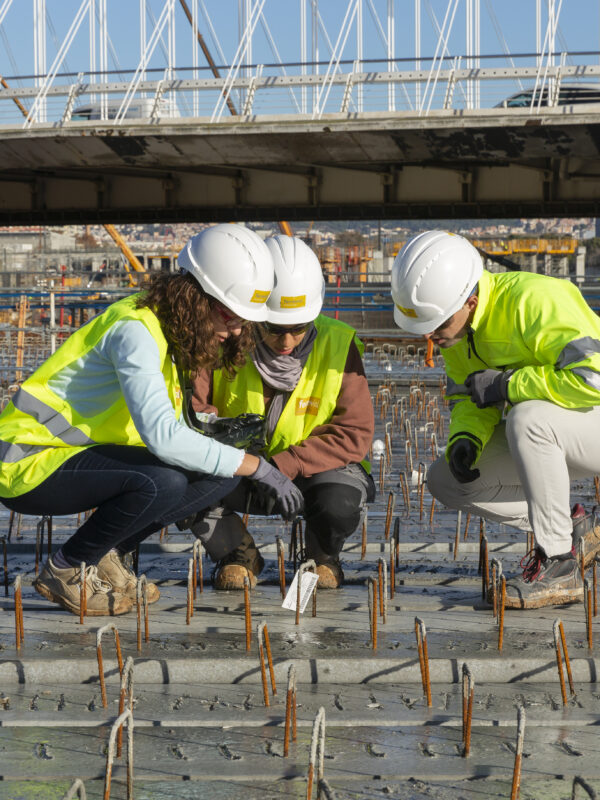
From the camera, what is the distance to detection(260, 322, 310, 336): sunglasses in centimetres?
456

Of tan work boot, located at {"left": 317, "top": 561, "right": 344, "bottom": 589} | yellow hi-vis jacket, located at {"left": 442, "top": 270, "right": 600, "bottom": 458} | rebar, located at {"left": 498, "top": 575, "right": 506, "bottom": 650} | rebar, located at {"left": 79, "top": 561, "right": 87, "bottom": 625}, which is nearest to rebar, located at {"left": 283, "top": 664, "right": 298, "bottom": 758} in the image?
rebar, located at {"left": 498, "top": 575, "right": 506, "bottom": 650}

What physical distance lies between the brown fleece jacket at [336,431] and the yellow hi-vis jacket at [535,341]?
40 centimetres

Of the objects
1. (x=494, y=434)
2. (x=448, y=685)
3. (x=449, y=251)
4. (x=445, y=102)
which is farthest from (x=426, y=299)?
(x=445, y=102)

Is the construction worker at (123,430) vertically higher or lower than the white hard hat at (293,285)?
lower

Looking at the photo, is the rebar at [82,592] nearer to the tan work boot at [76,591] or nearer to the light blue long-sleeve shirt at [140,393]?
the tan work boot at [76,591]

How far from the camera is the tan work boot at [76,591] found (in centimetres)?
430

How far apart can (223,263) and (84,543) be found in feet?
3.90

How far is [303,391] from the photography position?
15.7 feet

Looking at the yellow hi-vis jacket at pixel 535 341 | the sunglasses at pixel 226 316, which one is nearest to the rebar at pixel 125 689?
the sunglasses at pixel 226 316

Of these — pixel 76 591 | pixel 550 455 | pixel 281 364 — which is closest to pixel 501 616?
pixel 550 455

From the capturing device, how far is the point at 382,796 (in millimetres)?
2730

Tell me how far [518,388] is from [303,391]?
93 cm

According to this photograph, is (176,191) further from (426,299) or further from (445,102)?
(426,299)

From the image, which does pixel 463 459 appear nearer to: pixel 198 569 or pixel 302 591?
pixel 302 591
